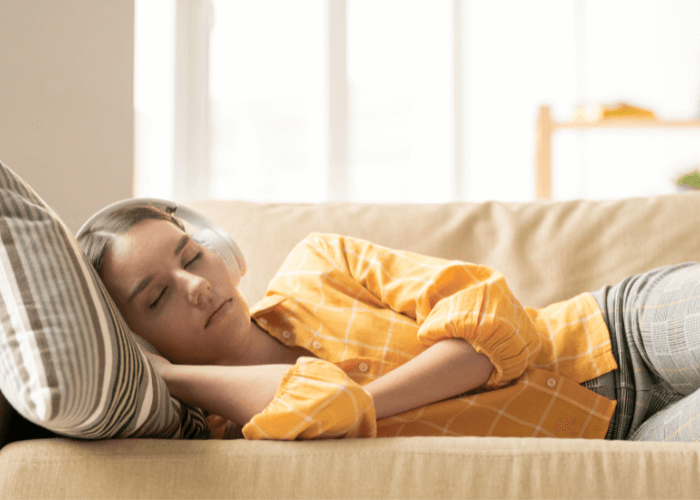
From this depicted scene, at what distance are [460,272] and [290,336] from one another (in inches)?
11.6

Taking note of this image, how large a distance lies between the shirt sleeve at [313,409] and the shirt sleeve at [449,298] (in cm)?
21

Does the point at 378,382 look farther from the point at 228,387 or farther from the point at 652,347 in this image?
the point at 652,347

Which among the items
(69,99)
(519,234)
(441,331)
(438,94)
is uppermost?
(438,94)

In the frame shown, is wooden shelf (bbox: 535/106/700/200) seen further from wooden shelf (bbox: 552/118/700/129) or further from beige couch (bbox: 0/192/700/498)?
beige couch (bbox: 0/192/700/498)

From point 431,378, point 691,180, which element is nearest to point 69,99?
point 431,378

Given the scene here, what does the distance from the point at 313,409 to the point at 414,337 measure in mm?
353

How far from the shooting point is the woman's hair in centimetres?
79

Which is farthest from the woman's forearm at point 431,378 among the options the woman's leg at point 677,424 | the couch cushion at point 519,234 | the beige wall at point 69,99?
the beige wall at point 69,99

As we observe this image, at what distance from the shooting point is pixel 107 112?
1.50 m

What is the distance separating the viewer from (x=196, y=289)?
0.77 m

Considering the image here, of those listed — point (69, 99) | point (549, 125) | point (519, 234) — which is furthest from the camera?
point (549, 125)

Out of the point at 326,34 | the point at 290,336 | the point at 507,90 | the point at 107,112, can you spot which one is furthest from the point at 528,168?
the point at 290,336

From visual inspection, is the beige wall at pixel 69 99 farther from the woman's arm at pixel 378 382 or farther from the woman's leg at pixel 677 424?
the woman's leg at pixel 677 424

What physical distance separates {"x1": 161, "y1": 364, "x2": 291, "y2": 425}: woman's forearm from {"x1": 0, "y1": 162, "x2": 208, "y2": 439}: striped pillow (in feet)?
0.25
